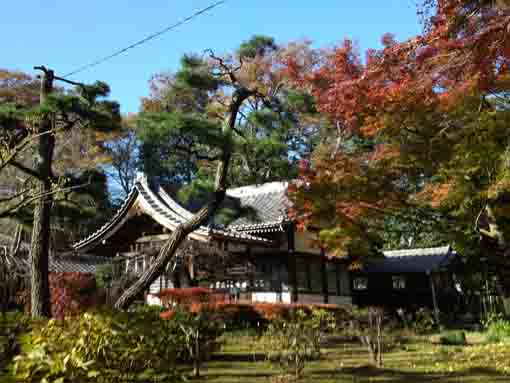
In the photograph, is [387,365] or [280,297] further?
[280,297]

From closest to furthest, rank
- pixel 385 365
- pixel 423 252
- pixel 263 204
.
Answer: pixel 385 365 → pixel 263 204 → pixel 423 252

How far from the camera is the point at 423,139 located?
37.2 feet

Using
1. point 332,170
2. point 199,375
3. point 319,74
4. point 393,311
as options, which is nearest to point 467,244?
point 332,170

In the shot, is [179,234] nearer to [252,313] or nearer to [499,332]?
[252,313]

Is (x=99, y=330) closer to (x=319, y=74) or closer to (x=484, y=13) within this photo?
(x=484, y=13)

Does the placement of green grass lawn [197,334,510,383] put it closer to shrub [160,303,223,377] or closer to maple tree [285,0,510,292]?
shrub [160,303,223,377]

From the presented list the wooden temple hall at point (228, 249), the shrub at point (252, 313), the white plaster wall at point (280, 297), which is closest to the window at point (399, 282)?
the wooden temple hall at point (228, 249)

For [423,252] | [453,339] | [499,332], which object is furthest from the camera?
[423,252]

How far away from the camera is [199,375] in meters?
7.82

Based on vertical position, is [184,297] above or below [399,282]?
below

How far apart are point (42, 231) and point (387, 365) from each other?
671cm

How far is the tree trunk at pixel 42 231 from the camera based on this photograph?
9023 mm

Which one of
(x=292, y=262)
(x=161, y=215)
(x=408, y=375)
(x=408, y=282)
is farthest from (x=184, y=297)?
(x=408, y=282)

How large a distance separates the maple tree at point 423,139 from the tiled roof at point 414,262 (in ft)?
34.4
